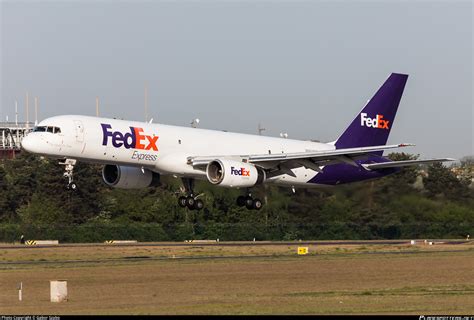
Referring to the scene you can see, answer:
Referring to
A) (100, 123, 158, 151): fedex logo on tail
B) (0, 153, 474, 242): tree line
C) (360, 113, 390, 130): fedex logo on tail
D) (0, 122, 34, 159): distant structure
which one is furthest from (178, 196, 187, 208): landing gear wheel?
(0, 122, 34, 159): distant structure

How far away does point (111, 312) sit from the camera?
3058 centimetres

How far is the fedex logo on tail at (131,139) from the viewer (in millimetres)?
46594

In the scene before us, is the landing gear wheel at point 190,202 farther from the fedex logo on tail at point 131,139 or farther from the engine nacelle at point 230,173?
the fedex logo on tail at point 131,139

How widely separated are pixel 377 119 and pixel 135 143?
55.8ft

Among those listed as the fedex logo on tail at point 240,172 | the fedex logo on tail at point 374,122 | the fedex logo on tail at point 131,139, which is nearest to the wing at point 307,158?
the fedex logo on tail at point 240,172

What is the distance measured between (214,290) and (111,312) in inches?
334

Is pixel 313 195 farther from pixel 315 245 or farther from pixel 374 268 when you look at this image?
pixel 374 268

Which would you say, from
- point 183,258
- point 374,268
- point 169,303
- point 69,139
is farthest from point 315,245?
point 169,303

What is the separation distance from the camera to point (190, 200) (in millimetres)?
50812

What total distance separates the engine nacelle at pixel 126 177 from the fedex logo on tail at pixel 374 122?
42.1ft

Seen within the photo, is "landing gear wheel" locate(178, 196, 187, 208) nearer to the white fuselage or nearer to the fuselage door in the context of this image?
the white fuselage

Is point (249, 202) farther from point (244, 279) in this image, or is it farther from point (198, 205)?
point (244, 279)

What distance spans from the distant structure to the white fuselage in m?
63.5

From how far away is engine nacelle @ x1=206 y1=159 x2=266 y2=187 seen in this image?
48822 millimetres
